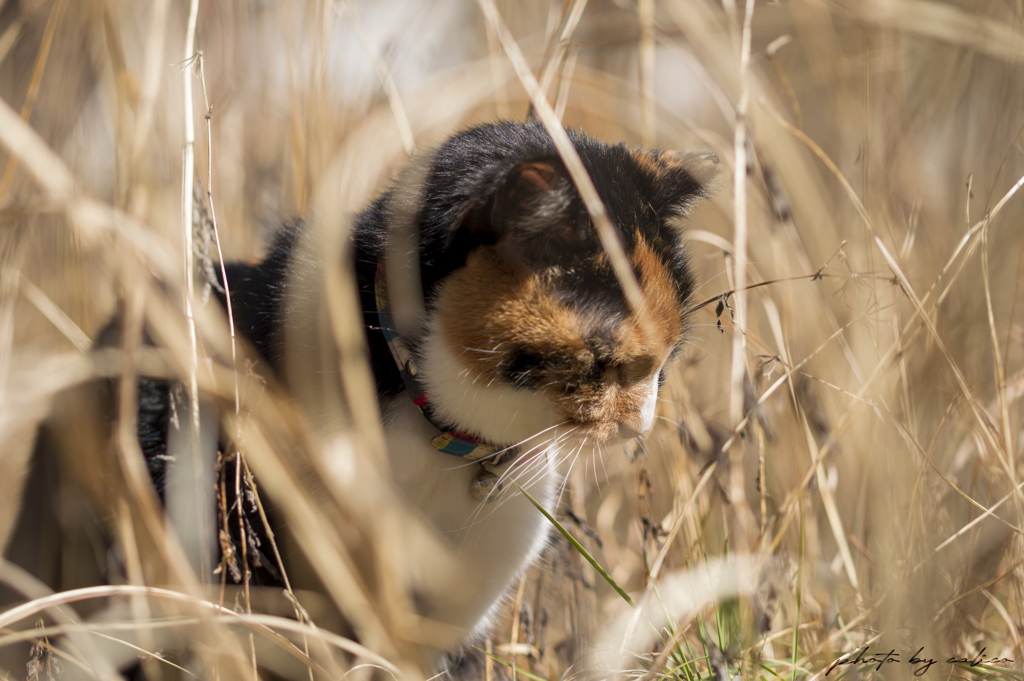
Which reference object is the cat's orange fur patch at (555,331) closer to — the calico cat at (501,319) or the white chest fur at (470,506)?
the calico cat at (501,319)

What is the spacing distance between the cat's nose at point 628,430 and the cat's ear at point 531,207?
425 mm

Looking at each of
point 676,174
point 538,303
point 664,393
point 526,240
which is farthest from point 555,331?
point 664,393

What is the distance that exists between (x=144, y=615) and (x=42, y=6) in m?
1.40

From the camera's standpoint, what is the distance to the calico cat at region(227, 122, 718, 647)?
4.16 ft

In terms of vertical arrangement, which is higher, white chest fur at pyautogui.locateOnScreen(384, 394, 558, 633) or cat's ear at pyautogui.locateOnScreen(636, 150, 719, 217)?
cat's ear at pyautogui.locateOnScreen(636, 150, 719, 217)

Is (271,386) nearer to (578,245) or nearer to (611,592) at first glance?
(578,245)

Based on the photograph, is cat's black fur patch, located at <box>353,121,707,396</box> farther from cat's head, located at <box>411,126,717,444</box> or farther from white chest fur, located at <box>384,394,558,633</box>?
white chest fur, located at <box>384,394,558,633</box>

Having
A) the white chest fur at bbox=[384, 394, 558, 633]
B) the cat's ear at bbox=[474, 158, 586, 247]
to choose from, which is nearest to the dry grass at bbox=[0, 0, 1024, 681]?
the white chest fur at bbox=[384, 394, 558, 633]

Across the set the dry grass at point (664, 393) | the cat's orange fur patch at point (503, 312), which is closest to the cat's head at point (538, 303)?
the cat's orange fur patch at point (503, 312)

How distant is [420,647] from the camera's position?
4.93 ft

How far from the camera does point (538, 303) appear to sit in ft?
4.17

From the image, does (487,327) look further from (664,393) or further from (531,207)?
(664,393)

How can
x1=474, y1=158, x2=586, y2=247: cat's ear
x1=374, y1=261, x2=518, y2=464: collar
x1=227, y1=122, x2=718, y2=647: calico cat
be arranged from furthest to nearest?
1. x1=374, y1=261, x2=518, y2=464: collar
2. x1=227, y1=122, x2=718, y2=647: calico cat
3. x1=474, y1=158, x2=586, y2=247: cat's ear

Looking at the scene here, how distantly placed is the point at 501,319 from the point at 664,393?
31.0 inches
